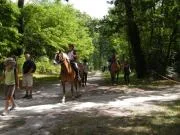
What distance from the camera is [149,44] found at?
35.8m

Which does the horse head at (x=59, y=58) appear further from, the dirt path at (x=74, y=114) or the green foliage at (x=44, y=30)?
the green foliage at (x=44, y=30)

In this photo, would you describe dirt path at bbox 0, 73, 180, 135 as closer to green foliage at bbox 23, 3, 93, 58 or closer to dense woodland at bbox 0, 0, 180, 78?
dense woodland at bbox 0, 0, 180, 78

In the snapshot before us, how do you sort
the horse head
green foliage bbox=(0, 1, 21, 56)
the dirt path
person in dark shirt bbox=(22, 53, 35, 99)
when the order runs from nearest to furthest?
the dirt path, the horse head, person in dark shirt bbox=(22, 53, 35, 99), green foliage bbox=(0, 1, 21, 56)

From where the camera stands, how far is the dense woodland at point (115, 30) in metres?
28.4

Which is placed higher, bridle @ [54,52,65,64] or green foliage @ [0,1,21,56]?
green foliage @ [0,1,21,56]

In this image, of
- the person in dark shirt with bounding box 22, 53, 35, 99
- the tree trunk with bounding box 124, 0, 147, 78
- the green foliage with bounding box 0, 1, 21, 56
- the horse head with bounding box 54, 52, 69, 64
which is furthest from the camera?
the tree trunk with bounding box 124, 0, 147, 78

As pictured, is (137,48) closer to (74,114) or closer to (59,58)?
(59,58)

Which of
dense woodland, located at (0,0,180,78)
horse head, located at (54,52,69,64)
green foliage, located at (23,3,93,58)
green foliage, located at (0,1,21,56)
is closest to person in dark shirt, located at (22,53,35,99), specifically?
horse head, located at (54,52,69,64)

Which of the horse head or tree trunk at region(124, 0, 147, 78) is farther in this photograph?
tree trunk at region(124, 0, 147, 78)

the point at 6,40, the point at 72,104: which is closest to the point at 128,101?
the point at 72,104

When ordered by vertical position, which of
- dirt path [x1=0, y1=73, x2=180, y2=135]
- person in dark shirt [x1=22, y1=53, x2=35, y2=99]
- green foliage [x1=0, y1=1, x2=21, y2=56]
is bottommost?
dirt path [x1=0, y1=73, x2=180, y2=135]

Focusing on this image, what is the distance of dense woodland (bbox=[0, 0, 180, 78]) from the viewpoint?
28.4 m

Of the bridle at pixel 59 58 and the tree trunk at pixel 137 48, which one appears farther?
A: the tree trunk at pixel 137 48

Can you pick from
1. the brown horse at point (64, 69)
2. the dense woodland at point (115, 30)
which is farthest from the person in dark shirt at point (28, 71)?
the dense woodland at point (115, 30)
